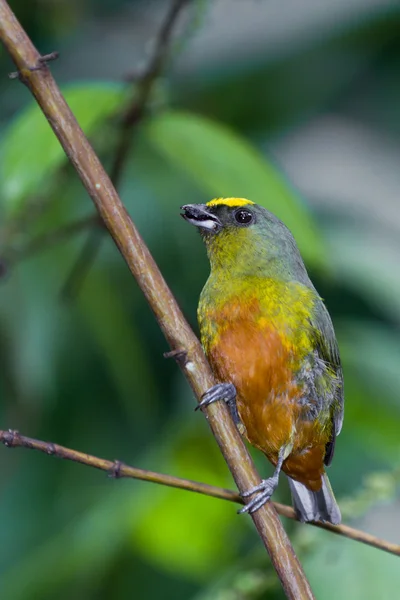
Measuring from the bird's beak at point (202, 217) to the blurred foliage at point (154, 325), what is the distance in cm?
18

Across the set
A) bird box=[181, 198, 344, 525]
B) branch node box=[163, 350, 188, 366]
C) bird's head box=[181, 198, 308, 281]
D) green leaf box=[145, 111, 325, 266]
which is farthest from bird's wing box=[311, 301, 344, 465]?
branch node box=[163, 350, 188, 366]

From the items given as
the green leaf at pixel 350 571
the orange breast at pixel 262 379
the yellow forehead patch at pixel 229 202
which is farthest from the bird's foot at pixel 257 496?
the yellow forehead patch at pixel 229 202

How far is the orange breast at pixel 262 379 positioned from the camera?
2651 mm

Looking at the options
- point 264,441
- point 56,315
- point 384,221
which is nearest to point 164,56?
point 264,441

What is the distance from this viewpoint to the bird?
267cm

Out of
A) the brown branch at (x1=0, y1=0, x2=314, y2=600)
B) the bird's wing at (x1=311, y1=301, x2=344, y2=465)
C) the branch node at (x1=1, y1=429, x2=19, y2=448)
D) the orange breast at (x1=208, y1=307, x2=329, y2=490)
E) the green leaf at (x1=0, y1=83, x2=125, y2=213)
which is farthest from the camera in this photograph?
the bird's wing at (x1=311, y1=301, x2=344, y2=465)

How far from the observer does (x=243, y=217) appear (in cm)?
285

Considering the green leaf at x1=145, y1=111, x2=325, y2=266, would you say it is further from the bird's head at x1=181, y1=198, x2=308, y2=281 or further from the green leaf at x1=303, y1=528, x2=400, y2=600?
the green leaf at x1=303, y1=528, x2=400, y2=600

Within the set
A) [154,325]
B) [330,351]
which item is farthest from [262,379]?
[154,325]

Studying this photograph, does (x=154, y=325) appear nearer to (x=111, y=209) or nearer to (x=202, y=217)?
(x=202, y=217)

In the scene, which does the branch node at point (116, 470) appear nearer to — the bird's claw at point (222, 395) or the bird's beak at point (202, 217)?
the bird's claw at point (222, 395)

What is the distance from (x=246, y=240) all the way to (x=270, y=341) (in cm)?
35

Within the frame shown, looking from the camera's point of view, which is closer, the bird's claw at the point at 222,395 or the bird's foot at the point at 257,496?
the bird's foot at the point at 257,496

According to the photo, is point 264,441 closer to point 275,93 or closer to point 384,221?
point 384,221
